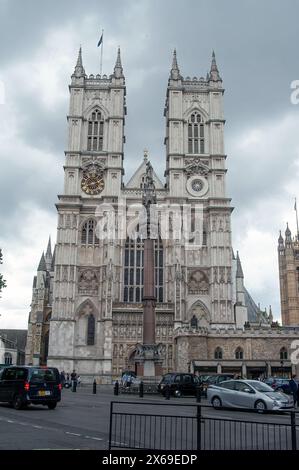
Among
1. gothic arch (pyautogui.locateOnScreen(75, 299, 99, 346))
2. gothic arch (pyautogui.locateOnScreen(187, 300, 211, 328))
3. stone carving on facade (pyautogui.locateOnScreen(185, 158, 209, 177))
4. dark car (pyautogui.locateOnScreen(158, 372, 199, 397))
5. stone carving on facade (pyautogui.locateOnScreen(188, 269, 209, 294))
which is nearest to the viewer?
dark car (pyautogui.locateOnScreen(158, 372, 199, 397))

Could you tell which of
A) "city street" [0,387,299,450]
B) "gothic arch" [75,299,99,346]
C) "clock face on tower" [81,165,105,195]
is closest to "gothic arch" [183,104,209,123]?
"clock face on tower" [81,165,105,195]

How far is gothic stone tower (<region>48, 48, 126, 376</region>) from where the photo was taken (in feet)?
168

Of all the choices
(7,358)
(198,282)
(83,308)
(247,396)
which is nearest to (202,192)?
(198,282)

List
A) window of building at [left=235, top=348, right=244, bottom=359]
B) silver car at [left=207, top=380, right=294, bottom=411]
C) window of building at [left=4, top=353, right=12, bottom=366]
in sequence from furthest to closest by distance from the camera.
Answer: window of building at [left=4, top=353, right=12, bottom=366] → window of building at [left=235, top=348, right=244, bottom=359] → silver car at [left=207, top=380, right=294, bottom=411]

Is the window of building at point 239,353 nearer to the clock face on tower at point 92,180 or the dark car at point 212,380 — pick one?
the dark car at point 212,380

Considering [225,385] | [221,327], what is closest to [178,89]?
[221,327]

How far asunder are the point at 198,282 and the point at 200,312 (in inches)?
125

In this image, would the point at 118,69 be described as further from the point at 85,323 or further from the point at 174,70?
the point at 85,323

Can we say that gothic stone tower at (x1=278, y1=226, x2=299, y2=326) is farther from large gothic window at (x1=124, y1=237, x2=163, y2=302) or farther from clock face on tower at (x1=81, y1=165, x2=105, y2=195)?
clock face on tower at (x1=81, y1=165, x2=105, y2=195)

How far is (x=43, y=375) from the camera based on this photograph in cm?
1841

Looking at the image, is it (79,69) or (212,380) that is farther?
(79,69)

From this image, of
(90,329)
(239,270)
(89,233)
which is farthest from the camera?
(239,270)

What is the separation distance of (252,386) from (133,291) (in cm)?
3440

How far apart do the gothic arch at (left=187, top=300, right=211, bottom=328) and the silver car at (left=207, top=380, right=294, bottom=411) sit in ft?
105
